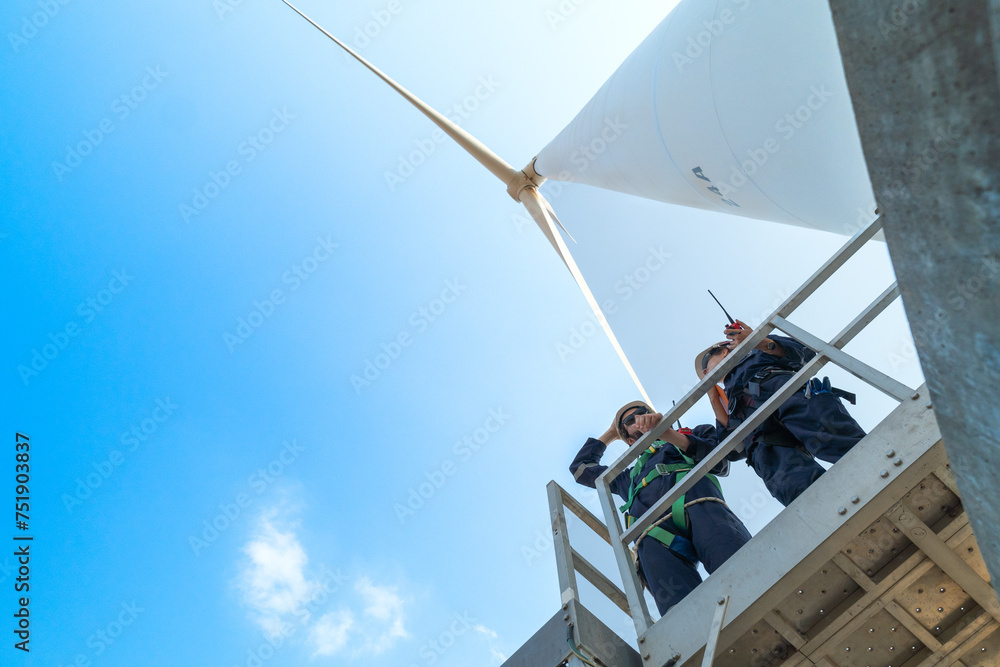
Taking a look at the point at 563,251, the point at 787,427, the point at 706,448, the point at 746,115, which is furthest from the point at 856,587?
the point at 563,251

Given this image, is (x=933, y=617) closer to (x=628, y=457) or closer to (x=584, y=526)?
(x=628, y=457)

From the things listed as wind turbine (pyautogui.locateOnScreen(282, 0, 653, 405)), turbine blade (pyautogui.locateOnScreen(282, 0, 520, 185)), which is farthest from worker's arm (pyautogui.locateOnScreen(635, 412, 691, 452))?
turbine blade (pyautogui.locateOnScreen(282, 0, 520, 185))

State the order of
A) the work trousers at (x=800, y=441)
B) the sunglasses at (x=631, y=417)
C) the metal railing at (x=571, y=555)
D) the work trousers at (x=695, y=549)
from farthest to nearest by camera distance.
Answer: the sunglasses at (x=631, y=417) < the work trousers at (x=695, y=549) < the work trousers at (x=800, y=441) < the metal railing at (x=571, y=555)

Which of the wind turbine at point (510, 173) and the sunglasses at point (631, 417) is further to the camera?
the wind turbine at point (510, 173)

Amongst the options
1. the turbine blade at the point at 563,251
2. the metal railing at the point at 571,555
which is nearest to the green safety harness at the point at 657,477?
the metal railing at the point at 571,555

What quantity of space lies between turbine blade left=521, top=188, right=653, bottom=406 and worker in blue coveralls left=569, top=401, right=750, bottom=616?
3.54m

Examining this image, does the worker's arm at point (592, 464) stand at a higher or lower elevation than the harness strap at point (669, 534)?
higher

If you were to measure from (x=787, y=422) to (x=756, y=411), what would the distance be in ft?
2.94

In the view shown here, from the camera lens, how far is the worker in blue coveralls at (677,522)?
4.71 metres

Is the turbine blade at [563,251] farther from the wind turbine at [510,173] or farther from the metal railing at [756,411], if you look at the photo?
the metal railing at [756,411]

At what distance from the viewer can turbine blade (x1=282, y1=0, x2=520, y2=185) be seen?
35.3 feet

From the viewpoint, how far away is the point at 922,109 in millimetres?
930

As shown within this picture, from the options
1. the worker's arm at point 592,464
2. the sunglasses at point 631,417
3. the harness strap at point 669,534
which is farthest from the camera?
the sunglasses at point 631,417

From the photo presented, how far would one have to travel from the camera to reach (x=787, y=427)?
184 inches
